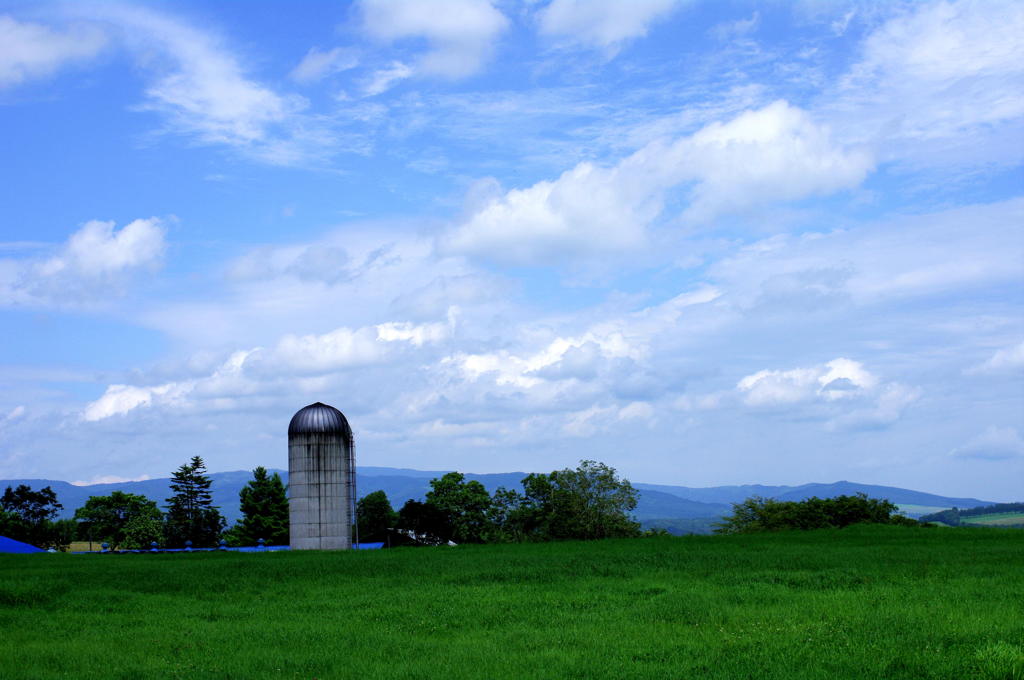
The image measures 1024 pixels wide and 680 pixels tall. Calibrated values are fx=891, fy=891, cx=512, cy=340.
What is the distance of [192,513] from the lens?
115125 millimetres

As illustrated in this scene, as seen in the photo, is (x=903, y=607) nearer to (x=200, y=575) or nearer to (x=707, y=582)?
(x=707, y=582)

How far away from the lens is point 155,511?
11094 centimetres

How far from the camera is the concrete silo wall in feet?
205

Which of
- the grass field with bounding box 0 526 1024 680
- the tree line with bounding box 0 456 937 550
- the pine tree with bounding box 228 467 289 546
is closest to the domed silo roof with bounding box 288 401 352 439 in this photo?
the grass field with bounding box 0 526 1024 680

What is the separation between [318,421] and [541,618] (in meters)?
40.9

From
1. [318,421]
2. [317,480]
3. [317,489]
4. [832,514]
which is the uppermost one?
[318,421]

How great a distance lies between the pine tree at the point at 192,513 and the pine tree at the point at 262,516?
373 inches

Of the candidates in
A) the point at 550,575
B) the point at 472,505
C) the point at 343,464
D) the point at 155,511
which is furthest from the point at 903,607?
the point at 155,511

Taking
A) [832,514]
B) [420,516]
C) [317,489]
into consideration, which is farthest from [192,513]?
[832,514]

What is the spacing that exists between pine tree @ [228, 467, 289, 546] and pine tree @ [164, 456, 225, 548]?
947 cm

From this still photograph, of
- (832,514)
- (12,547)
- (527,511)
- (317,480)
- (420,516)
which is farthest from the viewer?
(420,516)

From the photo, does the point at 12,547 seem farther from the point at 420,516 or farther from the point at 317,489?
the point at 420,516

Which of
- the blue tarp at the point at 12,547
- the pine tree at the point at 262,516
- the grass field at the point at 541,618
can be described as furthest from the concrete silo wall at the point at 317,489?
the pine tree at the point at 262,516

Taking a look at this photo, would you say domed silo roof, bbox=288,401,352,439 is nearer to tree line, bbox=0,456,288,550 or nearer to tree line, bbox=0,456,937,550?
tree line, bbox=0,456,937,550
